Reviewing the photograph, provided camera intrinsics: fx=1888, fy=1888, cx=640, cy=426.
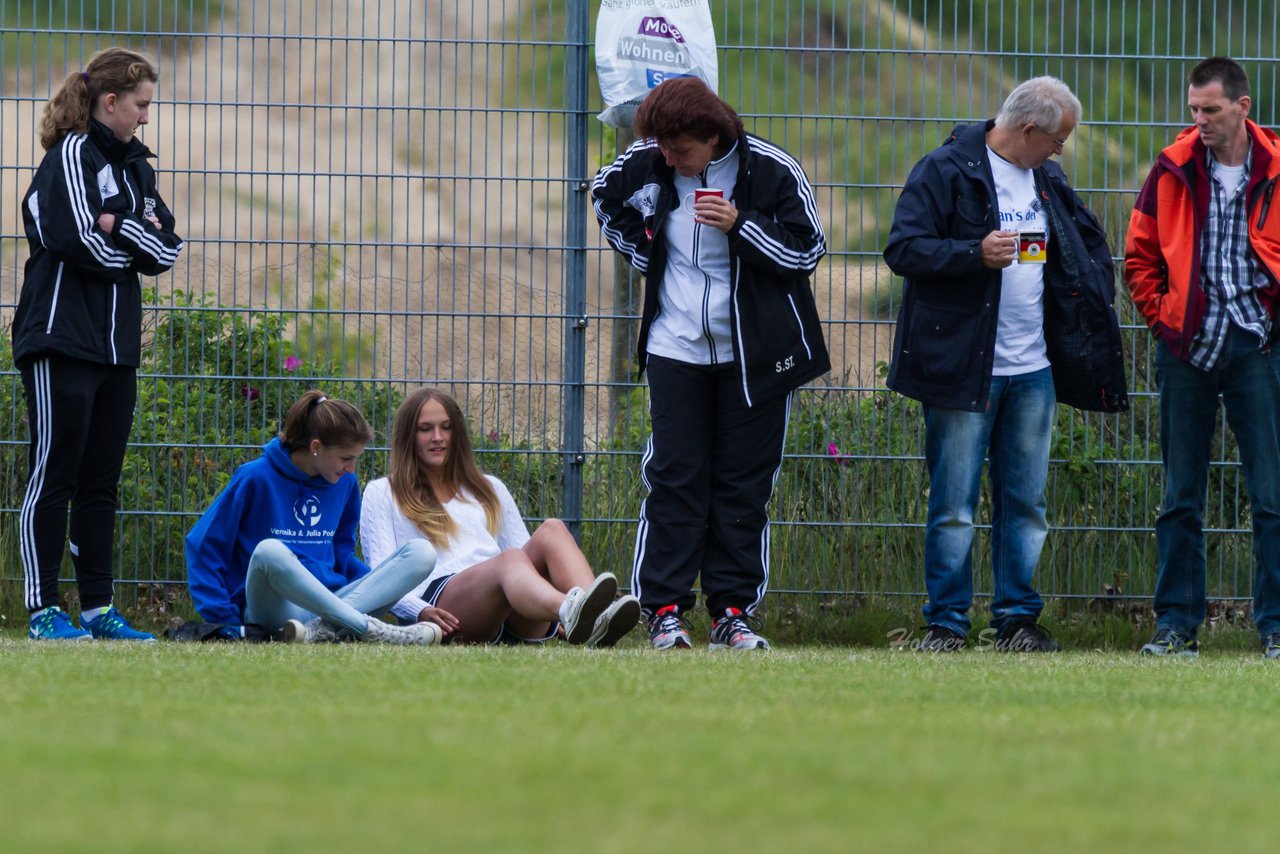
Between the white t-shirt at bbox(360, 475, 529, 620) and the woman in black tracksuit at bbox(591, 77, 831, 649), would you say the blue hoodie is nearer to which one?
the white t-shirt at bbox(360, 475, 529, 620)

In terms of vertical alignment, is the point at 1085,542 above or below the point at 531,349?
below

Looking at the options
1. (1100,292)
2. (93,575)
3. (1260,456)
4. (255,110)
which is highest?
(255,110)

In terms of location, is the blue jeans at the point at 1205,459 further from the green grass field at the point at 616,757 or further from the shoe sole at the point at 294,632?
the shoe sole at the point at 294,632

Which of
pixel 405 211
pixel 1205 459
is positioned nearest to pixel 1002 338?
pixel 1205 459

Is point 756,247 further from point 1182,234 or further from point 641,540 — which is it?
point 1182,234

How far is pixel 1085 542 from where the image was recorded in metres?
6.69

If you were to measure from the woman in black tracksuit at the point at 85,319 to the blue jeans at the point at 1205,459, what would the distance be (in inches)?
126

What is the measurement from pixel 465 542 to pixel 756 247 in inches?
53.7

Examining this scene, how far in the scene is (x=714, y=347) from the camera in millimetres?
5805

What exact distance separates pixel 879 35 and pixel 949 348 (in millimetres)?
1643

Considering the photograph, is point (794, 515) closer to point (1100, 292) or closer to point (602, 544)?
point (602, 544)

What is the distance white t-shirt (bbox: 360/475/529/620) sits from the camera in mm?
5969

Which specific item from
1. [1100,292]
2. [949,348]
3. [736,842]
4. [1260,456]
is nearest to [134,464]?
[949,348]

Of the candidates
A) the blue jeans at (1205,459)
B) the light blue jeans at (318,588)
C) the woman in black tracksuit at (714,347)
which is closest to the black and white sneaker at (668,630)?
the woman in black tracksuit at (714,347)
